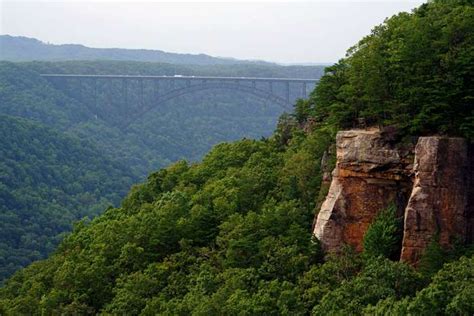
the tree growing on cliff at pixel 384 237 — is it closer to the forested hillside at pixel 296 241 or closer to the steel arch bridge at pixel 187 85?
the forested hillside at pixel 296 241

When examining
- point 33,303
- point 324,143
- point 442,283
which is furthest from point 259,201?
point 442,283

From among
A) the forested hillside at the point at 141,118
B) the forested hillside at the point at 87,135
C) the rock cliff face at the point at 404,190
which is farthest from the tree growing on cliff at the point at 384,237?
the forested hillside at the point at 141,118

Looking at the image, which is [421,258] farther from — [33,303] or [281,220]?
[33,303]

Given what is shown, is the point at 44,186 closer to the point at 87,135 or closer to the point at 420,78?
the point at 87,135

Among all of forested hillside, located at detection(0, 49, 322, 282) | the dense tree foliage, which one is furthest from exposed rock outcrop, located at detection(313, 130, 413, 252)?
forested hillside, located at detection(0, 49, 322, 282)

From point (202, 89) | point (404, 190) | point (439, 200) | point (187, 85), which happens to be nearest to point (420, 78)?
point (404, 190)

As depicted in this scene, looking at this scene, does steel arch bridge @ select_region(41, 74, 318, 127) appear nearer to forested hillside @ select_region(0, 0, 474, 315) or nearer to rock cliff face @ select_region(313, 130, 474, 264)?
forested hillside @ select_region(0, 0, 474, 315)
